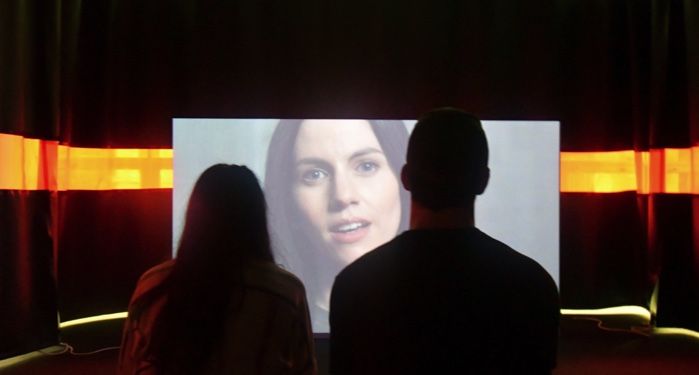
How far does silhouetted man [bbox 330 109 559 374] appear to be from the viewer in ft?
3.29

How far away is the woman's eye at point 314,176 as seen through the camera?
313 cm

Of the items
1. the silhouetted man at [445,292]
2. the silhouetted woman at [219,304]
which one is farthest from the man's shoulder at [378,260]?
the silhouetted woman at [219,304]

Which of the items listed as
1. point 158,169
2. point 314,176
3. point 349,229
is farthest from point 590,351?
point 158,169

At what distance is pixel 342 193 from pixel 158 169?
1456 mm

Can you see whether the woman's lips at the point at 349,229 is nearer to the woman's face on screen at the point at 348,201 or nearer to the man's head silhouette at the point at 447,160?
the woman's face on screen at the point at 348,201

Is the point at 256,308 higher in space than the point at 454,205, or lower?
lower

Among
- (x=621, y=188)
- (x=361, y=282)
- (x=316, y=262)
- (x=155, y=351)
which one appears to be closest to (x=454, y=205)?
(x=361, y=282)

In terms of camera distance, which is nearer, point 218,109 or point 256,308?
point 256,308

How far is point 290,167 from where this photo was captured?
3186mm

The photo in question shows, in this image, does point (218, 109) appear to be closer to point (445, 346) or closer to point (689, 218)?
point (689, 218)

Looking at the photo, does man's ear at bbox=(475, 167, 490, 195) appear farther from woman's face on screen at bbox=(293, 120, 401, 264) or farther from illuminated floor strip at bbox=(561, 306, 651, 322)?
illuminated floor strip at bbox=(561, 306, 651, 322)

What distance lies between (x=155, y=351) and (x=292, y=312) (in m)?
0.29

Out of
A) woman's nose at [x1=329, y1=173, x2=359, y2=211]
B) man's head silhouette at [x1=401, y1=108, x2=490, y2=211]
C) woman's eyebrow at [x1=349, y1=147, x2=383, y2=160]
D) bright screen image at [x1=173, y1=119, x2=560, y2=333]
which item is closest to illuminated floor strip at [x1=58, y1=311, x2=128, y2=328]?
bright screen image at [x1=173, y1=119, x2=560, y2=333]

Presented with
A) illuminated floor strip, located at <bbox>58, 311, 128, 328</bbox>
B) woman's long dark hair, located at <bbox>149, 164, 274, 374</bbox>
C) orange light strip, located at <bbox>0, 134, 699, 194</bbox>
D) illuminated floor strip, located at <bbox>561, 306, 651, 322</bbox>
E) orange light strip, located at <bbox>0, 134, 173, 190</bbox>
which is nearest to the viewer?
woman's long dark hair, located at <bbox>149, 164, 274, 374</bbox>
